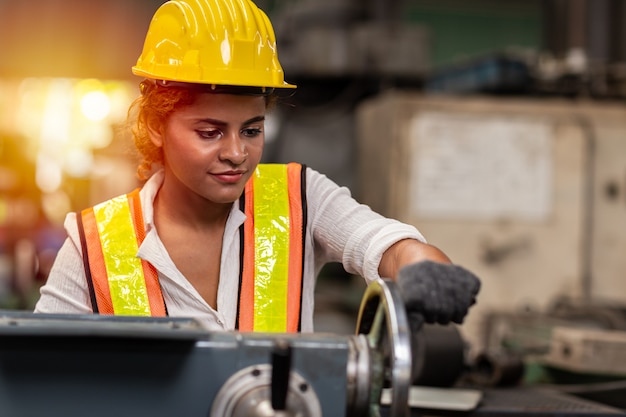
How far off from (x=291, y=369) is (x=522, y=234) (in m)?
3.61

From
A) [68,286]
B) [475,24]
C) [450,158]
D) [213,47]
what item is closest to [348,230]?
[213,47]

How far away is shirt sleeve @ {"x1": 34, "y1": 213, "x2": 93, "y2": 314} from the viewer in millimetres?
1585

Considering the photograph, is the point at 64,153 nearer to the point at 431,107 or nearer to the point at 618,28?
the point at 431,107

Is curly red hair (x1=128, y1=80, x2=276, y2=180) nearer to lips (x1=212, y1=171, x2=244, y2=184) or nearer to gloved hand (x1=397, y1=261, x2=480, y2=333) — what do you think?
lips (x1=212, y1=171, x2=244, y2=184)

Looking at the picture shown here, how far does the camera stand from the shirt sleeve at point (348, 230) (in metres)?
1.51

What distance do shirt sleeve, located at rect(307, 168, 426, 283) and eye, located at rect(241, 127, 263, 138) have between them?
0.65 ft

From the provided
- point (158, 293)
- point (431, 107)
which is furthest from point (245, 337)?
point (431, 107)

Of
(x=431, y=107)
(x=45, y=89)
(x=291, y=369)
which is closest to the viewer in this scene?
(x=291, y=369)

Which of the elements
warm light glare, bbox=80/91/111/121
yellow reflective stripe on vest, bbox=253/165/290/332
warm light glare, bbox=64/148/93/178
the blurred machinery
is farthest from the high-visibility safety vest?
warm light glare, bbox=80/91/111/121

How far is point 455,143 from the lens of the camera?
15.1 ft

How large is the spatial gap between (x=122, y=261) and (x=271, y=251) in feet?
0.87

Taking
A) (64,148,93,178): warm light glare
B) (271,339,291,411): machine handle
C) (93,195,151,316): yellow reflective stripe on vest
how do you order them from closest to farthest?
(271,339,291,411): machine handle, (93,195,151,316): yellow reflective stripe on vest, (64,148,93,178): warm light glare

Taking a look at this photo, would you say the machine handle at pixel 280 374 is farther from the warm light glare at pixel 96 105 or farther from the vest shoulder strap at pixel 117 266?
the warm light glare at pixel 96 105

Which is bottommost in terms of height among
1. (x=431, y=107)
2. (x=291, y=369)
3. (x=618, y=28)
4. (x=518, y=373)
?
(x=518, y=373)
